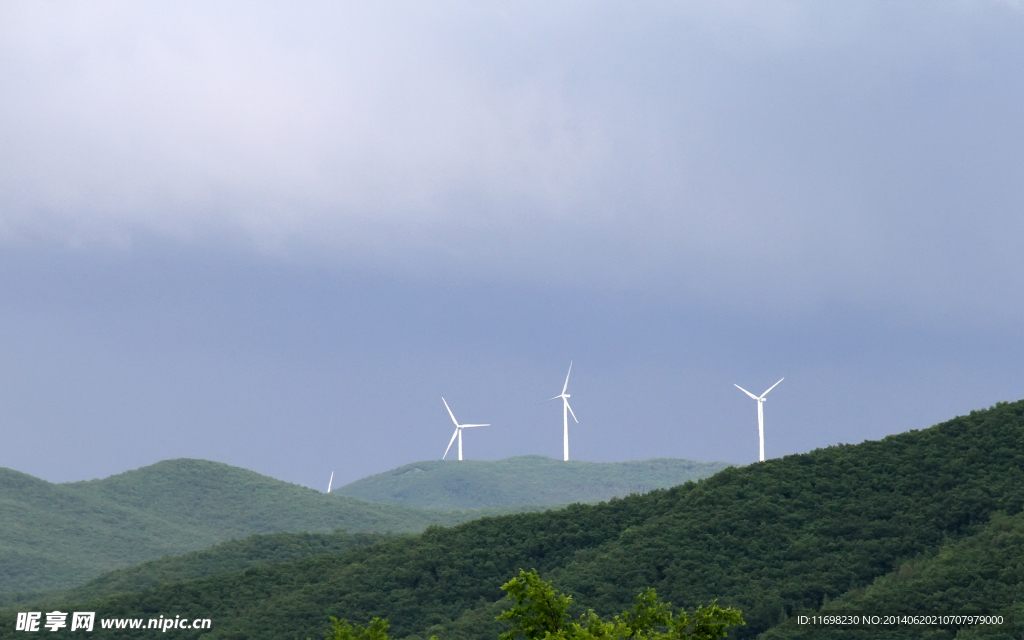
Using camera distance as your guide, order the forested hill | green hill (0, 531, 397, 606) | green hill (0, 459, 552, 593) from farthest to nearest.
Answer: green hill (0, 459, 552, 593) → green hill (0, 531, 397, 606) → the forested hill

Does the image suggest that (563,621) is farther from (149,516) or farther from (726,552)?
(149,516)

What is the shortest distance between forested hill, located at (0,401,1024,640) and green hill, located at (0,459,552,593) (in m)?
58.5

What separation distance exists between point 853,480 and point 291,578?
29.6m

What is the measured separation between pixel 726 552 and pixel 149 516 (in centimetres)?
10169

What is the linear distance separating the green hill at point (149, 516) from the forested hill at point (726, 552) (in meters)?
58.5

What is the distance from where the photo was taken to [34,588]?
9588cm

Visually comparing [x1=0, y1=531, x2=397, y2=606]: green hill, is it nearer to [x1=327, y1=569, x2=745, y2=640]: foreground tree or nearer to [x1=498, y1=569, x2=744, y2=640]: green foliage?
[x1=327, y1=569, x2=745, y2=640]: foreground tree

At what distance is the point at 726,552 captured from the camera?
43.0 meters

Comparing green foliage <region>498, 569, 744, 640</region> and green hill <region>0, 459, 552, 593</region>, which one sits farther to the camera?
green hill <region>0, 459, 552, 593</region>

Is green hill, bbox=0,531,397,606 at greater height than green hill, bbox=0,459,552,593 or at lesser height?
lesser

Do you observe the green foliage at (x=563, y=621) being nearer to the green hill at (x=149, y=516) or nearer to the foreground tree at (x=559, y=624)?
the foreground tree at (x=559, y=624)

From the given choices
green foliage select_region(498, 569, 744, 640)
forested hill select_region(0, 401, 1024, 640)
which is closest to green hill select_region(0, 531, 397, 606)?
forested hill select_region(0, 401, 1024, 640)

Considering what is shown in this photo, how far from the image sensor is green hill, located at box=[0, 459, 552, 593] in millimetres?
104625

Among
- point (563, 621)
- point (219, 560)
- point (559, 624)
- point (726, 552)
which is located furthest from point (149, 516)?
point (559, 624)
